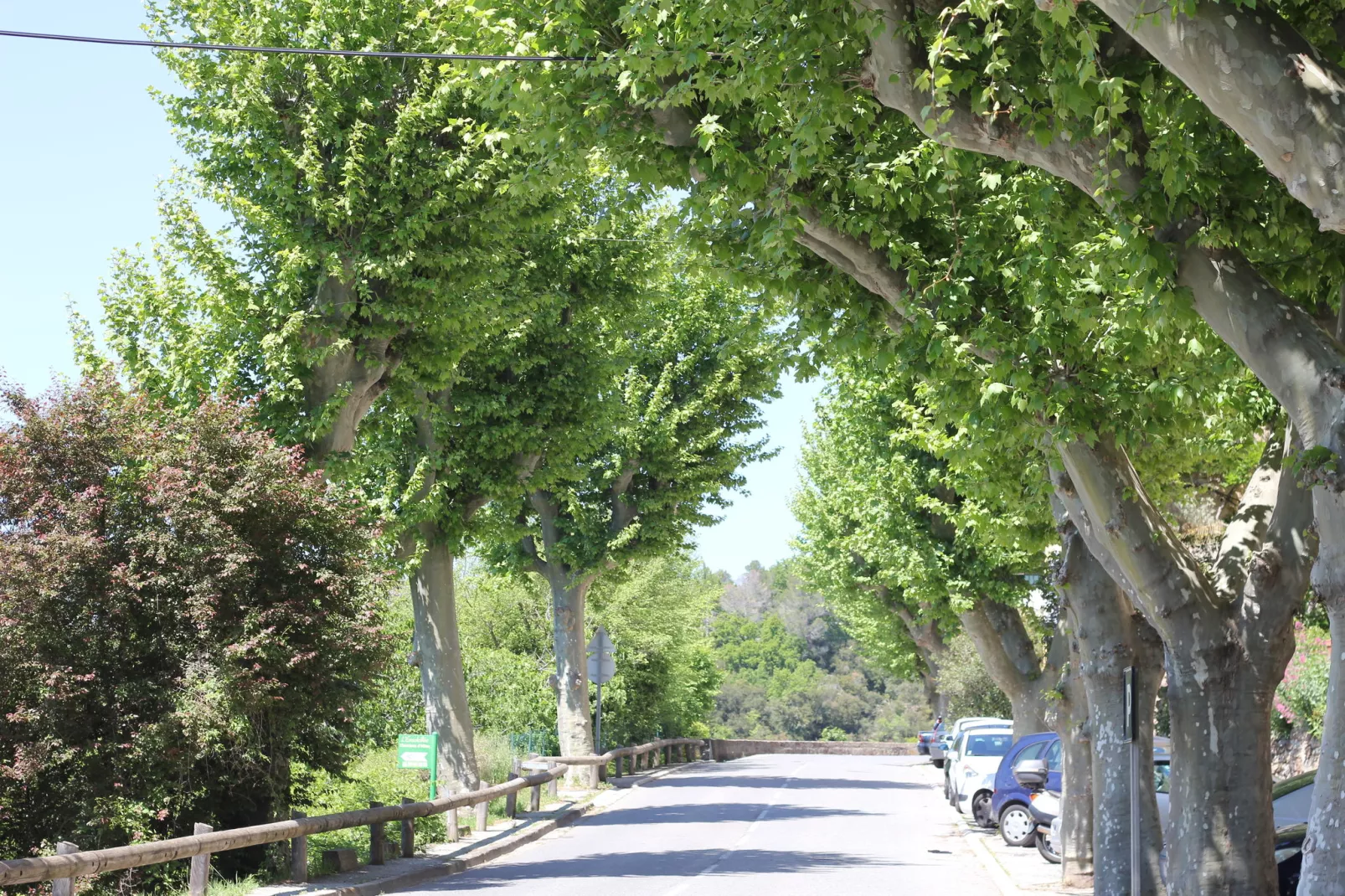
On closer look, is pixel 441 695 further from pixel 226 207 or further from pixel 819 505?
pixel 819 505

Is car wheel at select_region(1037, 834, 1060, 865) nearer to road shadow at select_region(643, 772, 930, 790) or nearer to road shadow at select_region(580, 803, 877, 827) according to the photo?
road shadow at select_region(580, 803, 877, 827)

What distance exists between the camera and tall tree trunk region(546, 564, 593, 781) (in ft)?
106

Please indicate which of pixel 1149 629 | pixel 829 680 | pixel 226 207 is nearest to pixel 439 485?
pixel 226 207

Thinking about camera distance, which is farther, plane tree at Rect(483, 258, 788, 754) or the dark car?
plane tree at Rect(483, 258, 788, 754)

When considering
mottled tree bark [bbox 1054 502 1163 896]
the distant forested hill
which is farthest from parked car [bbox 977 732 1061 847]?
the distant forested hill

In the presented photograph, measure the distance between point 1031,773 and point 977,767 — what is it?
22.2 ft

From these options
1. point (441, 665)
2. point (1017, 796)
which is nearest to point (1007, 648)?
point (1017, 796)

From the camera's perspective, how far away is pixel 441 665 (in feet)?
80.2

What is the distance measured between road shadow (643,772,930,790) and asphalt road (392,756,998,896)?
303 mm

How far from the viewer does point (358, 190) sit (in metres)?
18.0

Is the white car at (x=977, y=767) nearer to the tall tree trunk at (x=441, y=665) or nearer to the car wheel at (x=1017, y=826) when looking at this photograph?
the car wheel at (x=1017, y=826)

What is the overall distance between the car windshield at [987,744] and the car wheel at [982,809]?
209 cm

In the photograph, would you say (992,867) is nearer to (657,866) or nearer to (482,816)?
(657,866)

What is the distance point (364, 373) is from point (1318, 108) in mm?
14254
